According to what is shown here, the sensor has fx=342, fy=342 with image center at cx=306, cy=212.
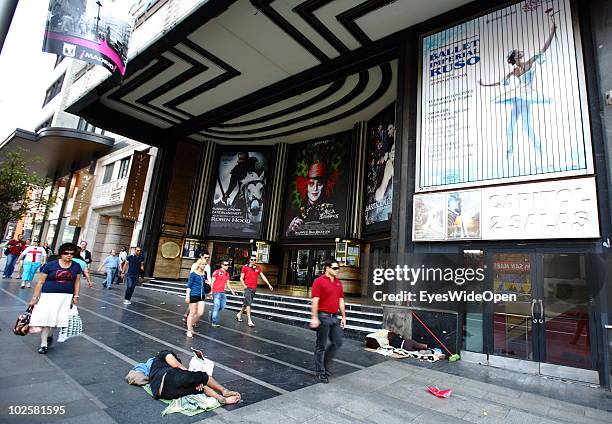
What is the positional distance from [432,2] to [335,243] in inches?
387

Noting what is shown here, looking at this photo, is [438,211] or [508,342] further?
[438,211]

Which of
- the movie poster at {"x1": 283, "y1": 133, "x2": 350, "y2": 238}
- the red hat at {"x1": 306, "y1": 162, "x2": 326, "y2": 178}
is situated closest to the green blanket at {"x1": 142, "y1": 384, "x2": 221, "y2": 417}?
the movie poster at {"x1": 283, "y1": 133, "x2": 350, "y2": 238}

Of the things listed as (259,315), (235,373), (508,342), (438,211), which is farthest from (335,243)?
(235,373)

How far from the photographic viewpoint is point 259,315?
10750 millimetres

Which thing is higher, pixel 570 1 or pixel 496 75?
pixel 570 1

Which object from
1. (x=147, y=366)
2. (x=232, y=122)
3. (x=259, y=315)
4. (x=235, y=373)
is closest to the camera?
(x=147, y=366)

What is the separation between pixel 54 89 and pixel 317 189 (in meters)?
29.2

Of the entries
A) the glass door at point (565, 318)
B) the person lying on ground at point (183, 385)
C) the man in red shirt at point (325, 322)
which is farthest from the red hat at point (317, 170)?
the person lying on ground at point (183, 385)

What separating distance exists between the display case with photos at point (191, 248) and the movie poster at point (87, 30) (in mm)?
13617

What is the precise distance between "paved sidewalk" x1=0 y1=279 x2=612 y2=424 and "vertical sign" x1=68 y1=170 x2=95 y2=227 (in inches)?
782

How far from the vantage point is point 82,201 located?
83.0ft

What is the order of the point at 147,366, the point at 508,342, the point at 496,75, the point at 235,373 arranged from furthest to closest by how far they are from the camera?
the point at 496,75 → the point at 508,342 → the point at 235,373 → the point at 147,366

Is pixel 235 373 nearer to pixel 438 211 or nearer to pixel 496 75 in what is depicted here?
pixel 438 211

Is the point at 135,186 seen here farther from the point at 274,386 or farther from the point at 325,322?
the point at 274,386
